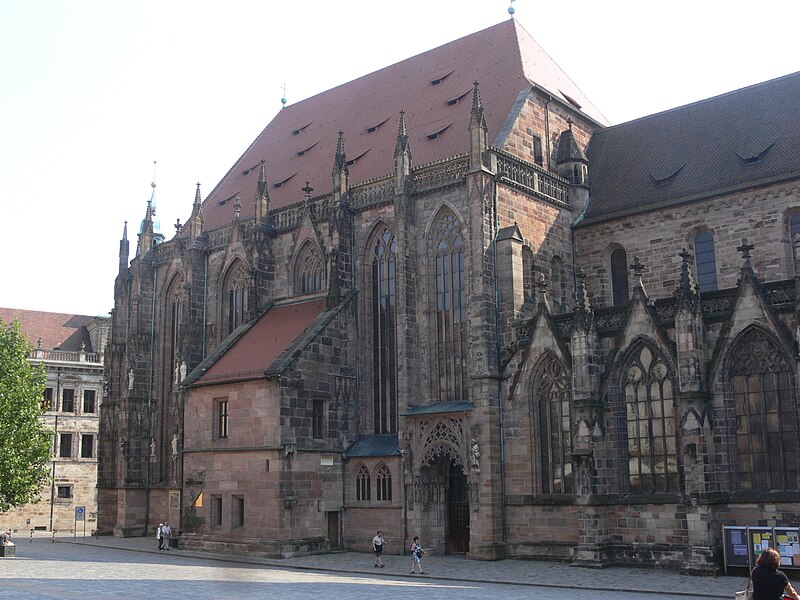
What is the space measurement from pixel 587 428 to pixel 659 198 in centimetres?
1038

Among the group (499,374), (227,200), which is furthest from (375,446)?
(227,200)

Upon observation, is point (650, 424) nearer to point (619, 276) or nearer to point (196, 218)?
point (619, 276)

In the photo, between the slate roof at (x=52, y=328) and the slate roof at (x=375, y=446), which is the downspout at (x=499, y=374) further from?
the slate roof at (x=52, y=328)

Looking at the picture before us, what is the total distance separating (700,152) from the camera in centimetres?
3403

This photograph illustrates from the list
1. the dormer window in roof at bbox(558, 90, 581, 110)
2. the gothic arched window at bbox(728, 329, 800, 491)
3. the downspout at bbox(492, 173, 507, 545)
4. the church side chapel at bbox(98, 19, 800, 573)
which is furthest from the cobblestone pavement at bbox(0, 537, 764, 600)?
the dormer window in roof at bbox(558, 90, 581, 110)

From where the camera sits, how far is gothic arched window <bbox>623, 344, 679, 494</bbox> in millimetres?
26656

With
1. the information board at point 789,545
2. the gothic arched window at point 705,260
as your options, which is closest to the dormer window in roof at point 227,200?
the gothic arched window at point 705,260

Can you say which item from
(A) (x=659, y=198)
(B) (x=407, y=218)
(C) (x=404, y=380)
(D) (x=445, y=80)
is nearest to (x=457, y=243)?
(B) (x=407, y=218)

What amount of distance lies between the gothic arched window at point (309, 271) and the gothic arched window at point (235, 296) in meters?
2.80

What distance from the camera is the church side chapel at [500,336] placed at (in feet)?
84.3

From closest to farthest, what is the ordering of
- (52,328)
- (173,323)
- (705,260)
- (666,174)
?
1. (705,260)
2. (666,174)
3. (173,323)
4. (52,328)

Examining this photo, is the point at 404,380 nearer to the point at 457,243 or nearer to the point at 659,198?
the point at 457,243

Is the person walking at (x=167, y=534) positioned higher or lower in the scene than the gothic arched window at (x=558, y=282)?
lower

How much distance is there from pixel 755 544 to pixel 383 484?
1341 centimetres
